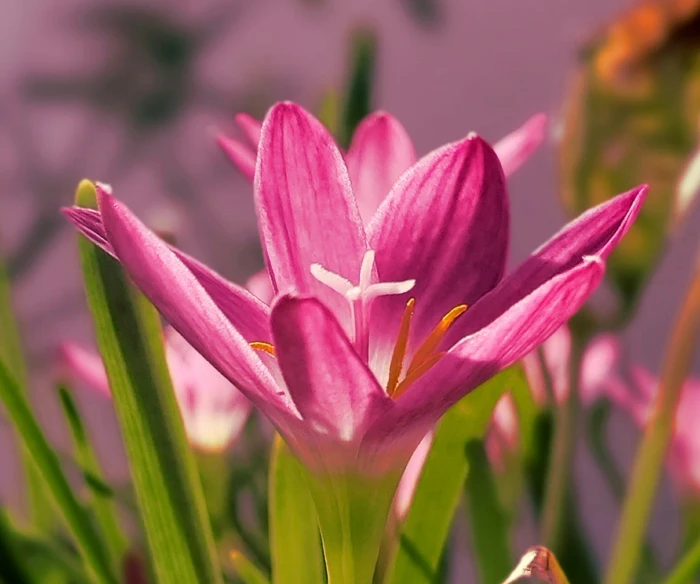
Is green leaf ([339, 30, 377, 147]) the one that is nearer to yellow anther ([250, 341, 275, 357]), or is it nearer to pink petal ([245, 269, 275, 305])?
pink petal ([245, 269, 275, 305])

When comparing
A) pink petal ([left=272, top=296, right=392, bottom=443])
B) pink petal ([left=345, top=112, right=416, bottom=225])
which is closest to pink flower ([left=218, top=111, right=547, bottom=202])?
pink petal ([left=345, top=112, right=416, bottom=225])

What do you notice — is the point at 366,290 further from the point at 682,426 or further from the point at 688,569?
the point at 682,426

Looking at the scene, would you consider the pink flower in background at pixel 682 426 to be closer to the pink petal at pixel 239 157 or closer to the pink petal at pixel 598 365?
the pink petal at pixel 598 365

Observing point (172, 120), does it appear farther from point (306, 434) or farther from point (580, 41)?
point (306, 434)

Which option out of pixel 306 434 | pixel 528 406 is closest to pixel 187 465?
pixel 306 434

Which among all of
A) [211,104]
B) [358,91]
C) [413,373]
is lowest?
[413,373]

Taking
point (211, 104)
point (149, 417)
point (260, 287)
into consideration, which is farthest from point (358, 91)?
point (211, 104)
